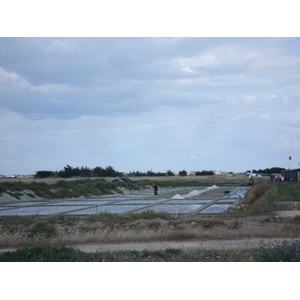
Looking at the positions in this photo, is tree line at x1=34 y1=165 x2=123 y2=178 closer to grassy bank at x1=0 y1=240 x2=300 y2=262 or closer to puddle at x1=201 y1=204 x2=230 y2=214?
puddle at x1=201 y1=204 x2=230 y2=214

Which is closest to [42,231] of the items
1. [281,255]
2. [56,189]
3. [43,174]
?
[281,255]

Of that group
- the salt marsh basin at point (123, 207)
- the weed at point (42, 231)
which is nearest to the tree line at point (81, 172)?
the salt marsh basin at point (123, 207)

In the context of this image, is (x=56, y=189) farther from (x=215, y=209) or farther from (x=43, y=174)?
(x=43, y=174)

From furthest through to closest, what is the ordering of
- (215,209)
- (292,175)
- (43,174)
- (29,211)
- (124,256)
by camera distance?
(43,174) → (292,175) → (29,211) → (215,209) → (124,256)

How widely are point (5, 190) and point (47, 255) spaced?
31745 millimetres

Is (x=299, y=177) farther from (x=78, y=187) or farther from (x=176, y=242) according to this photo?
(x=176, y=242)

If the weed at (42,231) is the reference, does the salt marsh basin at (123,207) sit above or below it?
below

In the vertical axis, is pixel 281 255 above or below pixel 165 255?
above

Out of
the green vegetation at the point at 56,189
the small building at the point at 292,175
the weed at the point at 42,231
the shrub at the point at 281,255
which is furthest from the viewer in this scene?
the small building at the point at 292,175

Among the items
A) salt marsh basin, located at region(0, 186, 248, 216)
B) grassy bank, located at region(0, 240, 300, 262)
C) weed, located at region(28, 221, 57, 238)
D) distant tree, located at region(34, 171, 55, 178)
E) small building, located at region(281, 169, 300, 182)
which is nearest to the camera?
grassy bank, located at region(0, 240, 300, 262)

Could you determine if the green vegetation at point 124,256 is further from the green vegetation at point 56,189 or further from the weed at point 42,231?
the green vegetation at point 56,189

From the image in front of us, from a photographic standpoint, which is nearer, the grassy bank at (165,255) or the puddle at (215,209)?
the grassy bank at (165,255)

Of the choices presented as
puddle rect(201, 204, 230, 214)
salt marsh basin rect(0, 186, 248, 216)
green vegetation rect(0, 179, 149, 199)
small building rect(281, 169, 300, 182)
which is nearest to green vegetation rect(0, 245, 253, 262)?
salt marsh basin rect(0, 186, 248, 216)

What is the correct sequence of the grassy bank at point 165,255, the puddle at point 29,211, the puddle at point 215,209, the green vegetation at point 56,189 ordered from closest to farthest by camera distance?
1. the grassy bank at point 165,255
2. the puddle at point 215,209
3. the puddle at point 29,211
4. the green vegetation at point 56,189
